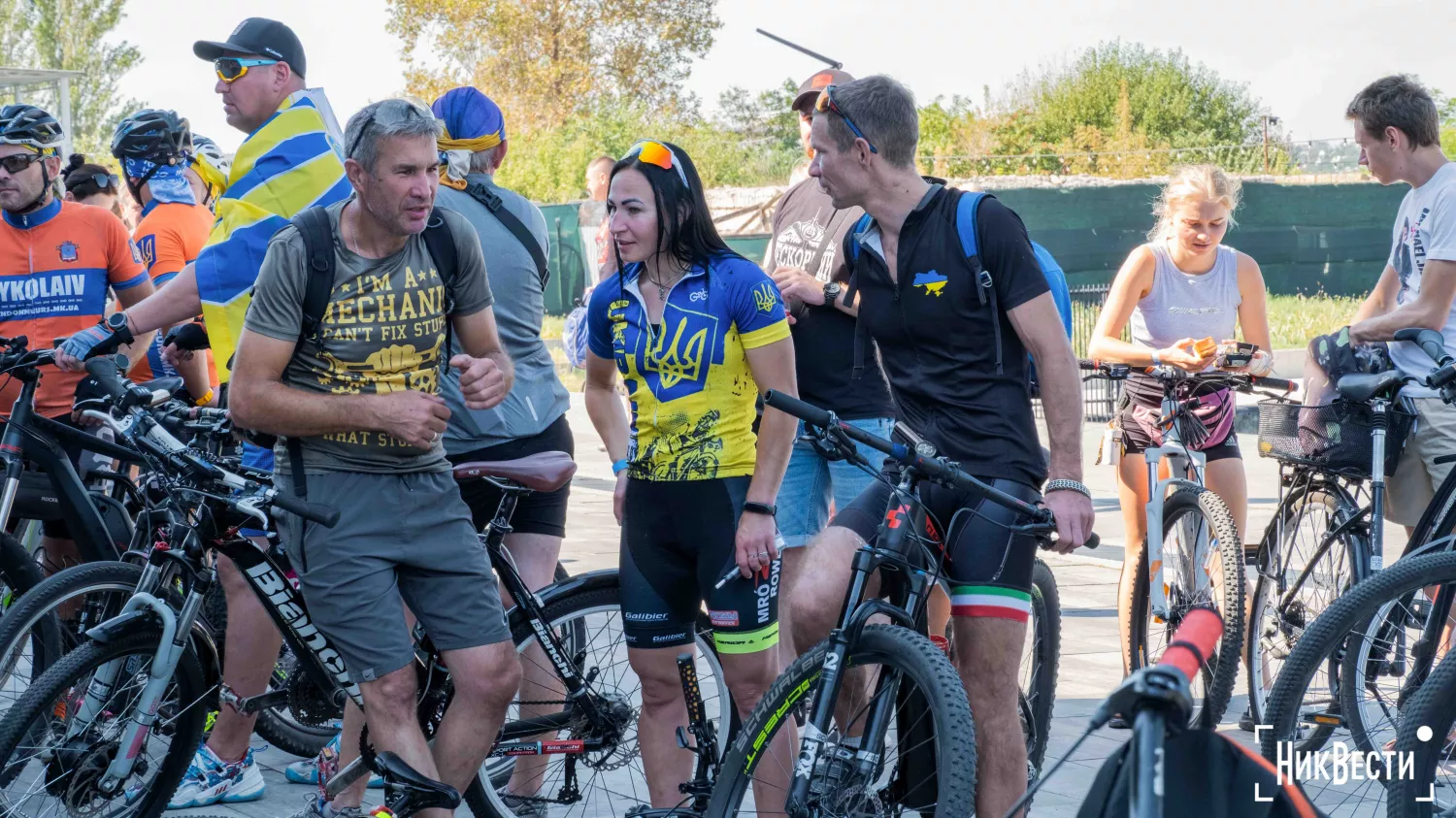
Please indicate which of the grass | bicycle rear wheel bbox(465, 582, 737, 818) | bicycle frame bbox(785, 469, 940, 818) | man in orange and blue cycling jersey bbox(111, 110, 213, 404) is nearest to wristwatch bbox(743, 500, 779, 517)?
bicycle frame bbox(785, 469, 940, 818)

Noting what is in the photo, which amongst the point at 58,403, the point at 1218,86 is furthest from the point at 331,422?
the point at 1218,86

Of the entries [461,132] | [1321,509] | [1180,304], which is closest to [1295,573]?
[1321,509]

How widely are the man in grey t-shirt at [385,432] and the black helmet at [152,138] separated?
3385 millimetres

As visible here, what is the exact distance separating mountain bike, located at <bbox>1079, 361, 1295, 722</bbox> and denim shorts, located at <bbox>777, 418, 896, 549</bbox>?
93 cm

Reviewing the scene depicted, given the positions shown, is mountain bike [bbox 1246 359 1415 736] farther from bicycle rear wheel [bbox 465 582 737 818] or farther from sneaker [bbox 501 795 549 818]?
sneaker [bbox 501 795 549 818]

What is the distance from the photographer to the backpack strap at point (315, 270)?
3445 mm

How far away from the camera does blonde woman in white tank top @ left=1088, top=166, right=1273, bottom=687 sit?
5512mm

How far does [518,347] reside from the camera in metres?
4.56

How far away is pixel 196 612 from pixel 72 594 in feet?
1.46

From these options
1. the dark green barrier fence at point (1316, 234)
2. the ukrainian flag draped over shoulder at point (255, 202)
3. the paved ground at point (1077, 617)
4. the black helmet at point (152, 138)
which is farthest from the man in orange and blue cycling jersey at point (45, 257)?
the dark green barrier fence at point (1316, 234)

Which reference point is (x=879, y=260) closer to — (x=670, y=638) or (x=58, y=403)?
(x=670, y=638)

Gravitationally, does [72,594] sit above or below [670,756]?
above

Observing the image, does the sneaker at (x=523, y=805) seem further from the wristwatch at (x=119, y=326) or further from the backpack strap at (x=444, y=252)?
the wristwatch at (x=119, y=326)

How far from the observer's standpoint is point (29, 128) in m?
5.48
